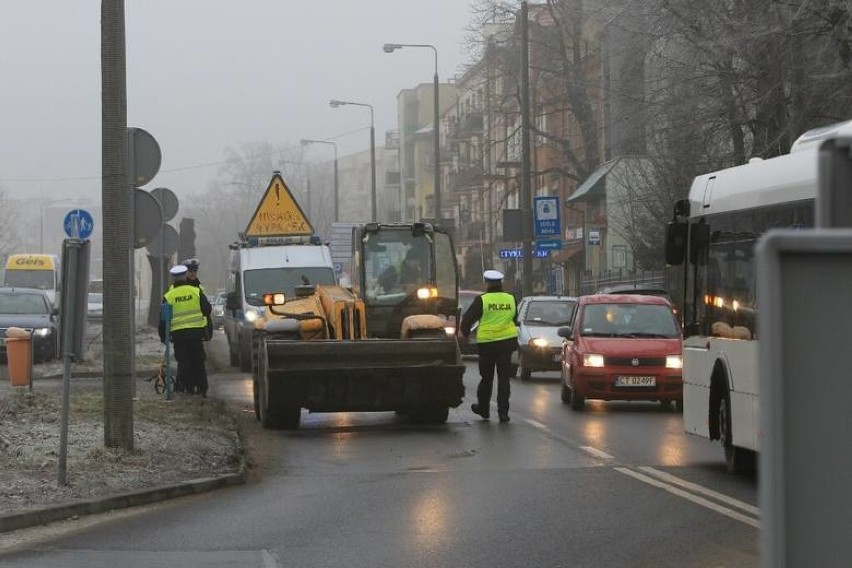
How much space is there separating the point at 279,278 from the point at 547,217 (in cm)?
976

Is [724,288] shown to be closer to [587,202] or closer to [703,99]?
[703,99]

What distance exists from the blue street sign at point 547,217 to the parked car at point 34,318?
1264cm

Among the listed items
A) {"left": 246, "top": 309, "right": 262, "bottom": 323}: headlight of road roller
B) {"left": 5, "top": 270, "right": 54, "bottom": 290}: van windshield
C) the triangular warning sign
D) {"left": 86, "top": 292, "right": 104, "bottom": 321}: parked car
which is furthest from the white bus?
{"left": 5, "top": 270, "right": 54, "bottom": 290}: van windshield

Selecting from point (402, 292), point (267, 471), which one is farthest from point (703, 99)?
point (267, 471)

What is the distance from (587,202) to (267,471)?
1686 inches

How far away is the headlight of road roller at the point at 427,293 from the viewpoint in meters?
21.4

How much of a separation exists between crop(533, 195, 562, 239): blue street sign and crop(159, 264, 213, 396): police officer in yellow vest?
18.4 m

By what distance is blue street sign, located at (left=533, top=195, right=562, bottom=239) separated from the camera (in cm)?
3869

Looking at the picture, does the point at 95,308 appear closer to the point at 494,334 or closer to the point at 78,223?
the point at 78,223

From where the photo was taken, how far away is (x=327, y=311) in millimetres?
18938

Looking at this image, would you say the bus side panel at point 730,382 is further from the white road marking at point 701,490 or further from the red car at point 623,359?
the red car at point 623,359

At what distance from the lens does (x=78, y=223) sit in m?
24.6

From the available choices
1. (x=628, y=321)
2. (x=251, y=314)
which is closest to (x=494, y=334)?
(x=628, y=321)

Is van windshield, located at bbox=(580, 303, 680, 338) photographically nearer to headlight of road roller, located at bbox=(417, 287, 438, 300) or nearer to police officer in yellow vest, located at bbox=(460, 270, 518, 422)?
headlight of road roller, located at bbox=(417, 287, 438, 300)
